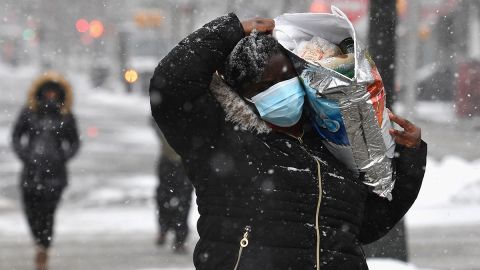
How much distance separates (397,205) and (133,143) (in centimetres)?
1510

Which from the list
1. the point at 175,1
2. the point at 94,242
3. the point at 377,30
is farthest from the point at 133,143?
the point at 377,30

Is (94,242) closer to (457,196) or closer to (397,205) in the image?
(457,196)

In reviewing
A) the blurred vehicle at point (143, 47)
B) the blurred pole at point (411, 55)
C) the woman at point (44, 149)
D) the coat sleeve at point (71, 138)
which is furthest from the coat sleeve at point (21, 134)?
the blurred vehicle at point (143, 47)

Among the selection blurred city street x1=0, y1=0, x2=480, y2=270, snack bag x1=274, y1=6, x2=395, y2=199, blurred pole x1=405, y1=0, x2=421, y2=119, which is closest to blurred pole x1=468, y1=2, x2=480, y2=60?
blurred city street x1=0, y1=0, x2=480, y2=270

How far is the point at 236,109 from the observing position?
267 centimetres

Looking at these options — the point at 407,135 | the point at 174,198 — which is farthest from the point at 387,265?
the point at 407,135

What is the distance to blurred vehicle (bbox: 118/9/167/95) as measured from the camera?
95.6ft

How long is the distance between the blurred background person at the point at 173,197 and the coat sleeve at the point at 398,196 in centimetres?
497

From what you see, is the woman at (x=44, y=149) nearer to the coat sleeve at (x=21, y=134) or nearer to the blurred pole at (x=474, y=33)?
the coat sleeve at (x=21, y=134)

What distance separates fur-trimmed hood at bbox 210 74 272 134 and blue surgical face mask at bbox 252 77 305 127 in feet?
0.09

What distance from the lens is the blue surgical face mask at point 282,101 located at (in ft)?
8.57

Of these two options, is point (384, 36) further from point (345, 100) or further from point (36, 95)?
point (345, 100)

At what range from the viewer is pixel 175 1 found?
2283 centimetres

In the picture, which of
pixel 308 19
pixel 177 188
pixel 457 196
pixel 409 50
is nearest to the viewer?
pixel 308 19
